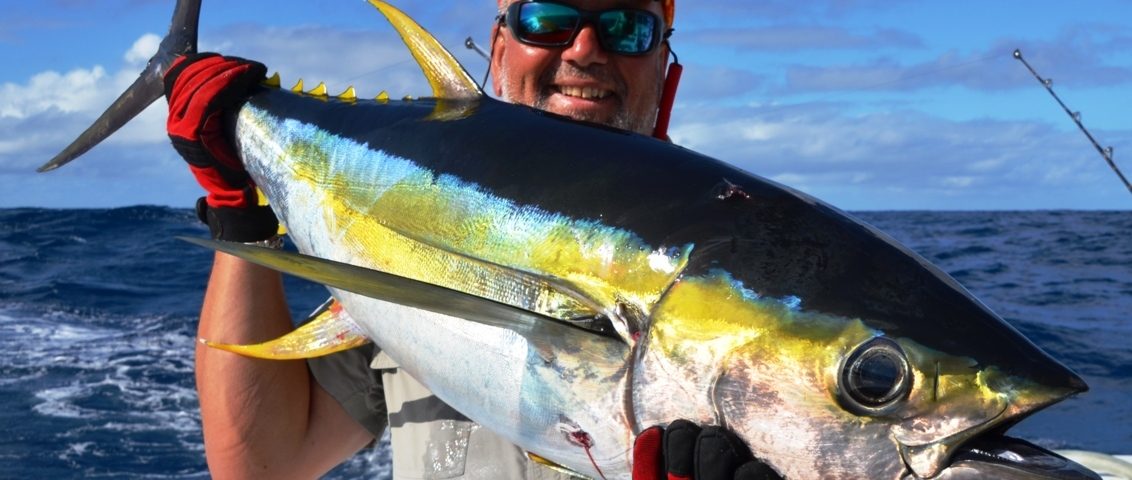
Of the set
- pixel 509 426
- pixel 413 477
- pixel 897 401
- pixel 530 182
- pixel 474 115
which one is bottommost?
pixel 413 477

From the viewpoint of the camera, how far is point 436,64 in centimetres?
227

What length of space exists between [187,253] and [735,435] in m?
15.0

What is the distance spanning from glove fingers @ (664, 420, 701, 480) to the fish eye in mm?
231

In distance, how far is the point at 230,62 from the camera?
2.65 meters

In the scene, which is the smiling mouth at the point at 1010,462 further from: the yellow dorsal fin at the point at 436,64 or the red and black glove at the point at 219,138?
the red and black glove at the point at 219,138

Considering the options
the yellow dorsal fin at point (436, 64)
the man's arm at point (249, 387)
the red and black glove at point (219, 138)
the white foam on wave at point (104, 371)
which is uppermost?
the yellow dorsal fin at point (436, 64)

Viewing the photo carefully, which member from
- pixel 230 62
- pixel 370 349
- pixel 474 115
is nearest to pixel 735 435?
pixel 474 115

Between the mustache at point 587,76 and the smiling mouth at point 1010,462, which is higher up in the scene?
the mustache at point 587,76

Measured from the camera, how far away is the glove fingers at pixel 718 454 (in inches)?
58.5

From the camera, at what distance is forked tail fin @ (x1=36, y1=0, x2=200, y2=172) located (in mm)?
3020

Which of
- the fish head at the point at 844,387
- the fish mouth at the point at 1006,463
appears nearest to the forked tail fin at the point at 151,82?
the fish head at the point at 844,387

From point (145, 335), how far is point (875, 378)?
911 cm

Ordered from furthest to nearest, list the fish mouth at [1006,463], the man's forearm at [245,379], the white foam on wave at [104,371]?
the white foam on wave at [104,371] → the man's forearm at [245,379] → the fish mouth at [1006,463]

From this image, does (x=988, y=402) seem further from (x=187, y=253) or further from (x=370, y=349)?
(x=187, y=253)
